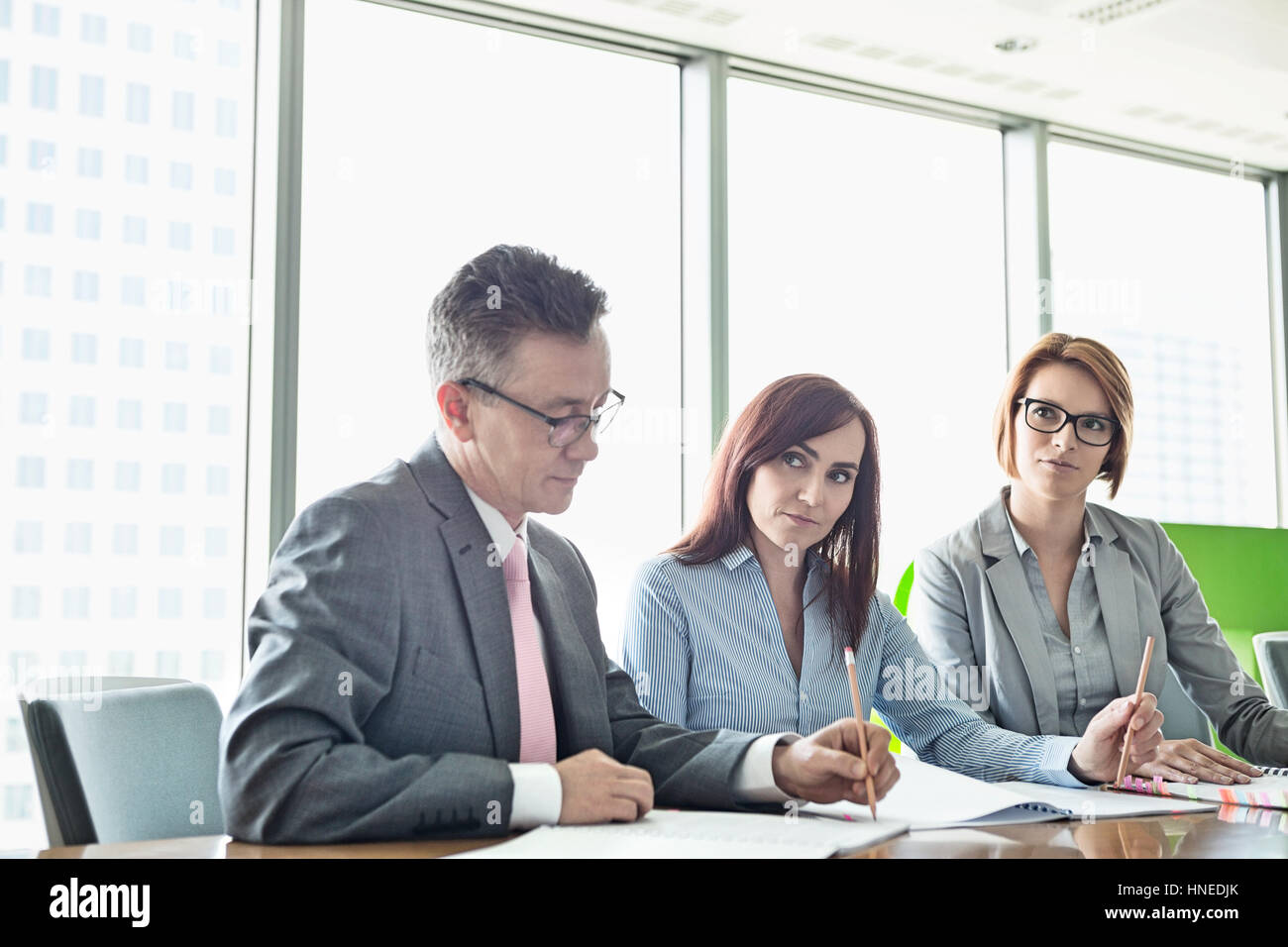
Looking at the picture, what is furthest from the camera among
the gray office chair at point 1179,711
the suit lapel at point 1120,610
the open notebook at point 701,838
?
the gray office chair at point 1179,711

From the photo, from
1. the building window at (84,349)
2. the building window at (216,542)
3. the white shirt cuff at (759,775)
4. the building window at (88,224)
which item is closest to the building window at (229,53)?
the building window at (88,224)

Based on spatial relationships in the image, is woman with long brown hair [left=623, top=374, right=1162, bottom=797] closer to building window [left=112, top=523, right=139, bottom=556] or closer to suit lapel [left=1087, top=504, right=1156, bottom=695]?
suit lapel [left=1087, top=504, right=1156, bottom=695]

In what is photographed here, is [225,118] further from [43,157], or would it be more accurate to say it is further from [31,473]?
[31,473]

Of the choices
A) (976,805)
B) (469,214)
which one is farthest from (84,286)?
(976,805)

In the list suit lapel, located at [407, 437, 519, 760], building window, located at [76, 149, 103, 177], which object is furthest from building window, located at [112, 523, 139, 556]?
suit lapel, located at [407, 437, 519, 760]

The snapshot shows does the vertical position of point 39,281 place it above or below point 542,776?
above

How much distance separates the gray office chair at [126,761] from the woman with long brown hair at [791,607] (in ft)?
2.35

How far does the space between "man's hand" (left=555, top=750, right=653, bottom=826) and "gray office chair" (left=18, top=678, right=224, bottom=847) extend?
639 millimetres

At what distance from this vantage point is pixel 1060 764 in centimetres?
187

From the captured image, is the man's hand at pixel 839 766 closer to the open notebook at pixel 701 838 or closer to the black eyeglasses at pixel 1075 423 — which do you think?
the open notebook at pixel 701 838

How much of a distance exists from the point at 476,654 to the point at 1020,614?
47.7 inches

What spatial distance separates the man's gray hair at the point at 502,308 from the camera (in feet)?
5.38
